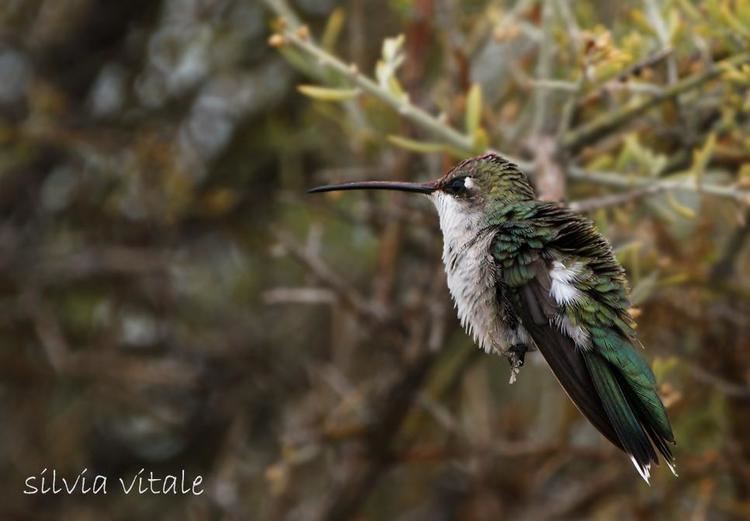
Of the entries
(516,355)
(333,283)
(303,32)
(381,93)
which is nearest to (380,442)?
(333,283)

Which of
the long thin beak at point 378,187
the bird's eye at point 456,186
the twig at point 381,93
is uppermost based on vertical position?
the twig at point 381,93

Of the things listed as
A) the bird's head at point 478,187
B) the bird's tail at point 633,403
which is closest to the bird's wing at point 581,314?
the bird's tail at point 633,403

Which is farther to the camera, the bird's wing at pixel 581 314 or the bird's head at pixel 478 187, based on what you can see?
the bird's head at pixel 478 187

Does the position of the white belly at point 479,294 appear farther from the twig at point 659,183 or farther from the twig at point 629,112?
the twig at point 629,112

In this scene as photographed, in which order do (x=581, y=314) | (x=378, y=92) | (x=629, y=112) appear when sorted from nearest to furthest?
1. (x=581, y=314)
2. (x=378, y=92)
3. (x=629, y=112)

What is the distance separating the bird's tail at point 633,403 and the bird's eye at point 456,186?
0.58 meters

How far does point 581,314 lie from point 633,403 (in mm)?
258

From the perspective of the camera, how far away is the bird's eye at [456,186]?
308 cm

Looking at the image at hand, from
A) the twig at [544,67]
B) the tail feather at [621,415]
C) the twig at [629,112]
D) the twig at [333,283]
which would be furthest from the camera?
the twig at [333,283]

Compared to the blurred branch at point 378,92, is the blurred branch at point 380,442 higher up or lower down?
lower down

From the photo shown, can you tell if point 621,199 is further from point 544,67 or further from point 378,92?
point 378,92

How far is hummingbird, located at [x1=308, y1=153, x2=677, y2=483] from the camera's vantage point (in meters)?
2.73

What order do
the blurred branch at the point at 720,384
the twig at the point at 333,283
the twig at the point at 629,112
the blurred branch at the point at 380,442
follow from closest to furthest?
the twig at the point at 629,112 → the blurred branch at the point at 720,384 → the twig at the point at 333,283 → the blurred branch at the point at 380,442

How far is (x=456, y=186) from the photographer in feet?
10.2
